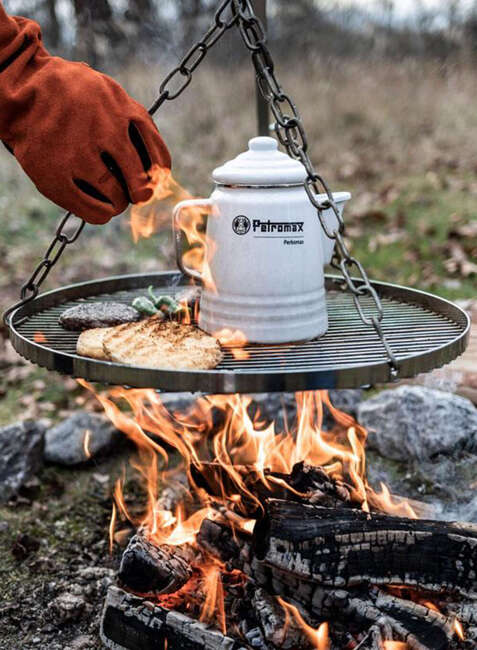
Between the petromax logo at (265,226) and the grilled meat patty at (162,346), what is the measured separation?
282 millimetres

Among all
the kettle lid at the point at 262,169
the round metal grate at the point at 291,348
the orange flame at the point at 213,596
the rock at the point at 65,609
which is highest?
the kettle lid at the point at 262,169

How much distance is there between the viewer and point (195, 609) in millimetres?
2053

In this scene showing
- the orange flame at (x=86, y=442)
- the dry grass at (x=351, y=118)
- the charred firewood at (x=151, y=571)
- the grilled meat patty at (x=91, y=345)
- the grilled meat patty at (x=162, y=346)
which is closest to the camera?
the grilled meat patty at (x=162, y=346)

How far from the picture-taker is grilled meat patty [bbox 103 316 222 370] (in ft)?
5.17

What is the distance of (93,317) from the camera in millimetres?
1963

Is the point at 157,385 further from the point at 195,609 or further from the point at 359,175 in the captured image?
the point at 359,175

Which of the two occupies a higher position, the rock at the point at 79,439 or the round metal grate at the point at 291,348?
the round metal grate at the point at 291,348

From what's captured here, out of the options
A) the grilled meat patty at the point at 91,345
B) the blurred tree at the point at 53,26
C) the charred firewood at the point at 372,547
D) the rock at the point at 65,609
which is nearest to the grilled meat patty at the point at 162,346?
the grilled meat patty at the point at 91,345

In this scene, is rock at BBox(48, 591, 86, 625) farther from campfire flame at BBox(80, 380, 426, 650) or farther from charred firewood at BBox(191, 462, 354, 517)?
charred firewood at BBox(191, 462, 354, 517)

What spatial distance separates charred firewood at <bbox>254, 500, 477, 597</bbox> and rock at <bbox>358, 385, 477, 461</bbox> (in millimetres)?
885

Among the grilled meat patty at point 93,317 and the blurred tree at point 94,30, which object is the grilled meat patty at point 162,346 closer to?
the grilled meat patty at point 93,317

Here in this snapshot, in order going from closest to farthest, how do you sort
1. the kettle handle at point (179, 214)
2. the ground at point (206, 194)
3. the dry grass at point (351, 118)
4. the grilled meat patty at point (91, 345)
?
the grilled meat patty at point (91, 345) → the kettle handle at point (179, 214) → the ground at point (206, 194) → the dry grass at point (351, 118)

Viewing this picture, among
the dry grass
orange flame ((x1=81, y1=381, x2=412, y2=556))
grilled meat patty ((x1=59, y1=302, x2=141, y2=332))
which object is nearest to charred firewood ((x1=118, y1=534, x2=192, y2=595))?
orange flame ((x1=81, y1=381, x2=412, y2=556))

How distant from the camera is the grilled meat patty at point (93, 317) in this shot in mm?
1948
